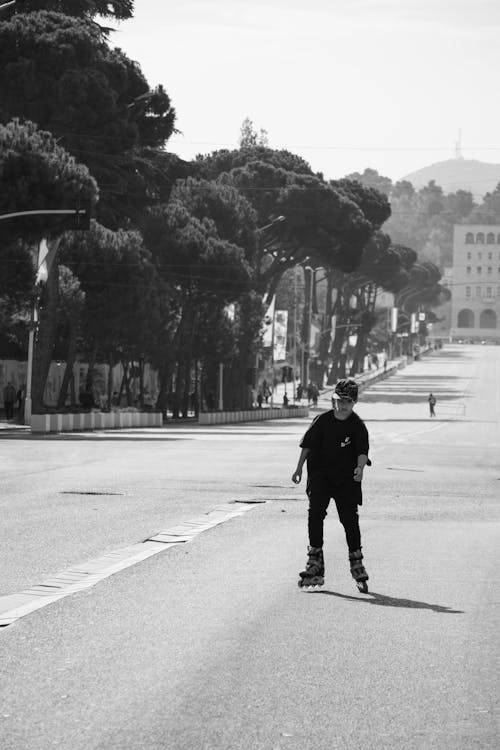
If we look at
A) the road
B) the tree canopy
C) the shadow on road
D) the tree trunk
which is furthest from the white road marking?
the tree canopy

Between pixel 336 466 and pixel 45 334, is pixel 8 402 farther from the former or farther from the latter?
pixel 336 466

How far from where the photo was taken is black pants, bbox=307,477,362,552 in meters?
11.6

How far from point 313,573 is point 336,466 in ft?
2.56

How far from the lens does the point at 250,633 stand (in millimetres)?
9266

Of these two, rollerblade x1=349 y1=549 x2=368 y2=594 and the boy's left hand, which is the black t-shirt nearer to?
the boy's left hand

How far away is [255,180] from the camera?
3585 inches

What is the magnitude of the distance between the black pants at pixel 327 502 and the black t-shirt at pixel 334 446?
0.08m

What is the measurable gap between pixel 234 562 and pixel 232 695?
19.6ft

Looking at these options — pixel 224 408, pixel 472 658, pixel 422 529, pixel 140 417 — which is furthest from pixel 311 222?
pixel 472 658

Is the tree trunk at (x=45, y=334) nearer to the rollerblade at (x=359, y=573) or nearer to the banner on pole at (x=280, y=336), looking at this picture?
the banner on pole at (x=280, y=336)

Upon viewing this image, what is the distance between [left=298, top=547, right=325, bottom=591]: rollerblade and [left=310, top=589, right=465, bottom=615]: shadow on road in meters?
0.07

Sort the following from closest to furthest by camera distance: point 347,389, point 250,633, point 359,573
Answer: point 250,633
point 359,573
point 347,389

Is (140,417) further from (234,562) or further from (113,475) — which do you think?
(234,562)

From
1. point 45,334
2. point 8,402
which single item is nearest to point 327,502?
point 45,334
